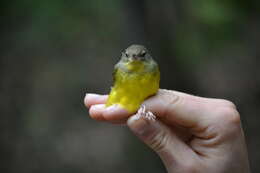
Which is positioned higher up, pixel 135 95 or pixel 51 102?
pixel 135 95

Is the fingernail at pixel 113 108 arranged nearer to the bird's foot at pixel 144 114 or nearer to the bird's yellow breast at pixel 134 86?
the bird's yellow breast at pixel 134 86

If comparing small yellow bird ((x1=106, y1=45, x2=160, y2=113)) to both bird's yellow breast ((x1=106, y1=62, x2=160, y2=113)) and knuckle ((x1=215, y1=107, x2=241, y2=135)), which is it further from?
knuckle ((x1=215, y1=107, x2=241, y2=135))

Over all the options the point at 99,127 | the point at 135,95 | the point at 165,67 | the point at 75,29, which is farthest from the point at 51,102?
the point at 135,95

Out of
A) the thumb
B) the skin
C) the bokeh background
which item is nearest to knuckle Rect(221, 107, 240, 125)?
the skin

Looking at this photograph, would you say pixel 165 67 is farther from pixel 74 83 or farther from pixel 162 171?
pixel 74 83

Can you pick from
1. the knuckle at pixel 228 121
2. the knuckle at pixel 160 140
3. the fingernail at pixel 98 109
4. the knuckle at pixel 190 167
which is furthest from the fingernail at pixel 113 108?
the knuckle at pixel 228 121

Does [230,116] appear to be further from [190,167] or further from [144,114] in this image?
[144,114]
